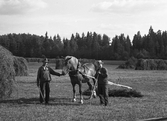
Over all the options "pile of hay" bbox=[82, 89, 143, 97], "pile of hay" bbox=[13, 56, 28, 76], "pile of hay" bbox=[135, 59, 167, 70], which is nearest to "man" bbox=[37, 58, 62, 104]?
"pile of hay" bbox=[82, 89, 143, 97]

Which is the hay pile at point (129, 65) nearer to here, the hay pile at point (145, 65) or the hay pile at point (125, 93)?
the hay pile at point (145, 65)

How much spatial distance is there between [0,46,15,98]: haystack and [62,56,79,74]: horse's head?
2819 millimetres

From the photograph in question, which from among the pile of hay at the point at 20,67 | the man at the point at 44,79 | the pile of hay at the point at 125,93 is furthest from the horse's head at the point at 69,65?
the pile of hay at the point at 20,67

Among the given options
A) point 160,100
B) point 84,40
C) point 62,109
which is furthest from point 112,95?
point 84,40

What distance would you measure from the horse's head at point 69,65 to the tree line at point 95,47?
3561 inches

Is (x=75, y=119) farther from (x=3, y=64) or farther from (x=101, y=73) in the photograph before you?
(x=3, y=64)

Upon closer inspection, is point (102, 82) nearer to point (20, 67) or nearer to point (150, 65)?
point (20, 67)

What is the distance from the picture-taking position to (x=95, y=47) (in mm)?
149375

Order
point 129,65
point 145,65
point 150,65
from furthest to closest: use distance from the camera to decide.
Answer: point 129,65, point 150,65, point 145,65

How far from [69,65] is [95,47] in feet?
446

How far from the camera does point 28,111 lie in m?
11.1

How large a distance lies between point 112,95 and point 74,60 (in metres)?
3.50

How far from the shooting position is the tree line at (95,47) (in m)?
119

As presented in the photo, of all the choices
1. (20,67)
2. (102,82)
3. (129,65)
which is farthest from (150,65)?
(102,82)
